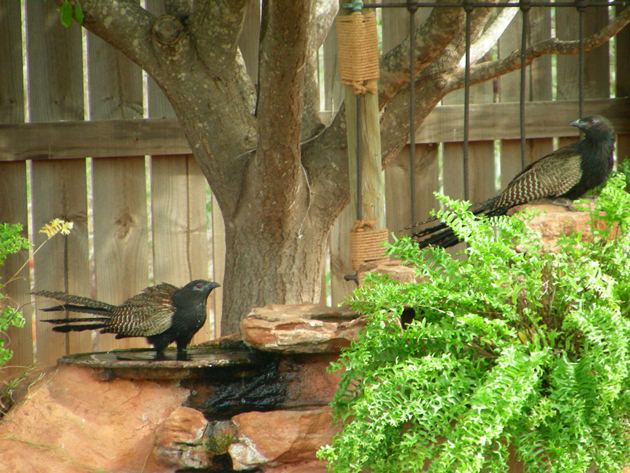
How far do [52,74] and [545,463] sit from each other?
4.04 meters

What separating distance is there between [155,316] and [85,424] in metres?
0.58

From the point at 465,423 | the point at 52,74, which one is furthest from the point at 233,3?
the point at 465,423

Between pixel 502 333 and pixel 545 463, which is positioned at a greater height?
pixel 502 333

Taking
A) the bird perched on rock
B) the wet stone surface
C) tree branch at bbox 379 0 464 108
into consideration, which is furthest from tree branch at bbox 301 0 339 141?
the wet stone surface

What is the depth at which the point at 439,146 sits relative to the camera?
20.1ft

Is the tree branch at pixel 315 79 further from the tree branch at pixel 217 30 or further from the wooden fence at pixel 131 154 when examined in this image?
the wooden fence at pixel 131 154

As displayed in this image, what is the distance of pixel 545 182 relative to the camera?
178 inches

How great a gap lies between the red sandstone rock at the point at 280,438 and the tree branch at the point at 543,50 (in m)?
2.17

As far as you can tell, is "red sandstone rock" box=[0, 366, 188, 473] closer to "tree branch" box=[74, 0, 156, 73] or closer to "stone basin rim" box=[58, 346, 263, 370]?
"stone basin rim" box=[58, 346, 263, 370]

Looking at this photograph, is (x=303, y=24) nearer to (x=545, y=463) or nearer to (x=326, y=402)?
(x=326, y=402)

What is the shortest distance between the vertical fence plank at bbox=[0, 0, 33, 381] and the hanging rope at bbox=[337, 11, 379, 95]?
2.54m

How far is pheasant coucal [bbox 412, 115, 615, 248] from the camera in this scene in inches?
177

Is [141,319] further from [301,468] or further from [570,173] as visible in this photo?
[570,173]

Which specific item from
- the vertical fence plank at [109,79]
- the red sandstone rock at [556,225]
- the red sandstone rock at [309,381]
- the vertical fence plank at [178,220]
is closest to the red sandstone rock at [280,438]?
the red sandstone rock at [309,381]
